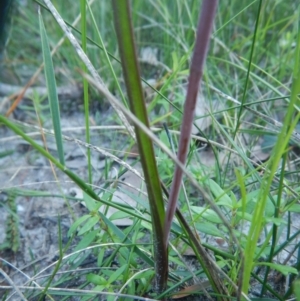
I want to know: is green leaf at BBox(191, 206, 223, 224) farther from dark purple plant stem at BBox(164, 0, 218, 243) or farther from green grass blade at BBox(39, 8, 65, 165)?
green grass blade at BBox(39, 8, 65, 165)

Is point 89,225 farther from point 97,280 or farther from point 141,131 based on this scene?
point 141,131

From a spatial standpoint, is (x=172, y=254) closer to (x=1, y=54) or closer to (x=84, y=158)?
(x=84, y=158)

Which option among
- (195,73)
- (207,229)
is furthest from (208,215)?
(195,73)

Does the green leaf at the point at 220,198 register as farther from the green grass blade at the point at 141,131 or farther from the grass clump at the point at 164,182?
the green grass blade at the point at 141,131

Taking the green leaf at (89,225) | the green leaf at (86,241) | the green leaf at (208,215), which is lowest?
the green leaf at (86,241)

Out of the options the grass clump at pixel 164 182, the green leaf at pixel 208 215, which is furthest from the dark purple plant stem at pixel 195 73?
the green leaf at pixel 208 215

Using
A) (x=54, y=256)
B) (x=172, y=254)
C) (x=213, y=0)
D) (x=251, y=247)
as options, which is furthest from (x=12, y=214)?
(x=213, y=0)

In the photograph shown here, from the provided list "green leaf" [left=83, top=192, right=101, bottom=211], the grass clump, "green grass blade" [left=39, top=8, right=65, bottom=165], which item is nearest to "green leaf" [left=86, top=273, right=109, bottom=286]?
the grass clump

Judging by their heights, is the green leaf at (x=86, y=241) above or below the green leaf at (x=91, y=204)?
below
